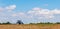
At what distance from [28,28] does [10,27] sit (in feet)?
→ 10.2

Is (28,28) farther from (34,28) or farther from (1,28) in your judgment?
(1,28)

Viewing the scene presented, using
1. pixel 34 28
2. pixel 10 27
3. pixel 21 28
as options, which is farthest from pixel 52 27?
pixel 10 27

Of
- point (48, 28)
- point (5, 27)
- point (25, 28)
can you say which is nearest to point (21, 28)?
point (25, 28)

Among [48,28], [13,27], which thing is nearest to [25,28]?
[13,27]

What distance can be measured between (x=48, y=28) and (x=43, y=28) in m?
0.81

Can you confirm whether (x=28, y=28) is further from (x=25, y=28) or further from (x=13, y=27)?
(x=13, y=27)

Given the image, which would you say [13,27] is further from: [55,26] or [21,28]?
[55,26]

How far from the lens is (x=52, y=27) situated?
2512cm

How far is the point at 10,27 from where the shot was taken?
25.4 meters

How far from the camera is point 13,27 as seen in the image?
25281 mm

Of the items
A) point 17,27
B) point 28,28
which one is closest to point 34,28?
point 28,28

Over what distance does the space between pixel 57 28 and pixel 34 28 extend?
Answer: 3.73 m

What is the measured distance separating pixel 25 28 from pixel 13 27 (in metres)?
2.15

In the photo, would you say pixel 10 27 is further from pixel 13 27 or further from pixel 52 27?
pixel 52 27
